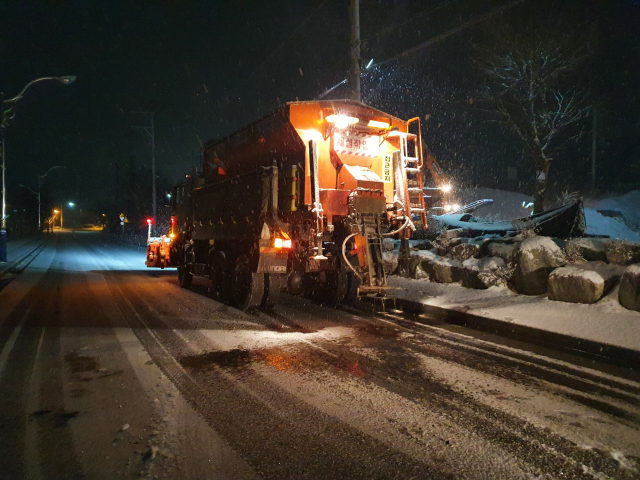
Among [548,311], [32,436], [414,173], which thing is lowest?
[32,436]

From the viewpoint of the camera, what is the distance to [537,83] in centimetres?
Result: 2086

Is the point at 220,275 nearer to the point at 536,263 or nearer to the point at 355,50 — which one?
the point at 536,263

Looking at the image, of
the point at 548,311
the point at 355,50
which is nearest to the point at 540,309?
the point at 548,311

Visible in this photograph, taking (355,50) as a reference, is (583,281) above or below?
below

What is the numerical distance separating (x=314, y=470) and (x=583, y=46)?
2095 cm

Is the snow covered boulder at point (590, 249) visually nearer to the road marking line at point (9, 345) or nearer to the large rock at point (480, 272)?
the large rock at point (480, 272)

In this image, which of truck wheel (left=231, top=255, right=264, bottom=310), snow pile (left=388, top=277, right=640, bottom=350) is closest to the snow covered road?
snow pile (left=388, top=277, right=640, bottom=350)

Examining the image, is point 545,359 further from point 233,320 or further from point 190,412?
point 233,320

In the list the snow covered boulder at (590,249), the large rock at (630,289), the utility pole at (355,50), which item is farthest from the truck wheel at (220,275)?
the large rock at (630,289)

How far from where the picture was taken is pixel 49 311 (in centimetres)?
930

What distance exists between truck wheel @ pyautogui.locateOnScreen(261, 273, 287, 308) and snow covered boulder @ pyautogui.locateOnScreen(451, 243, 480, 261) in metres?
4.71

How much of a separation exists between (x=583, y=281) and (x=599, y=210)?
14.7 m

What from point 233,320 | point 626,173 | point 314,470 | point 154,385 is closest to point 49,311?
point 233,320

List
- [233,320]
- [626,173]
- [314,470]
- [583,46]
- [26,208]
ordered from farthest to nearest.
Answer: [26,208] → [626,173] → [583,46] → [233,320] → [314,470]
